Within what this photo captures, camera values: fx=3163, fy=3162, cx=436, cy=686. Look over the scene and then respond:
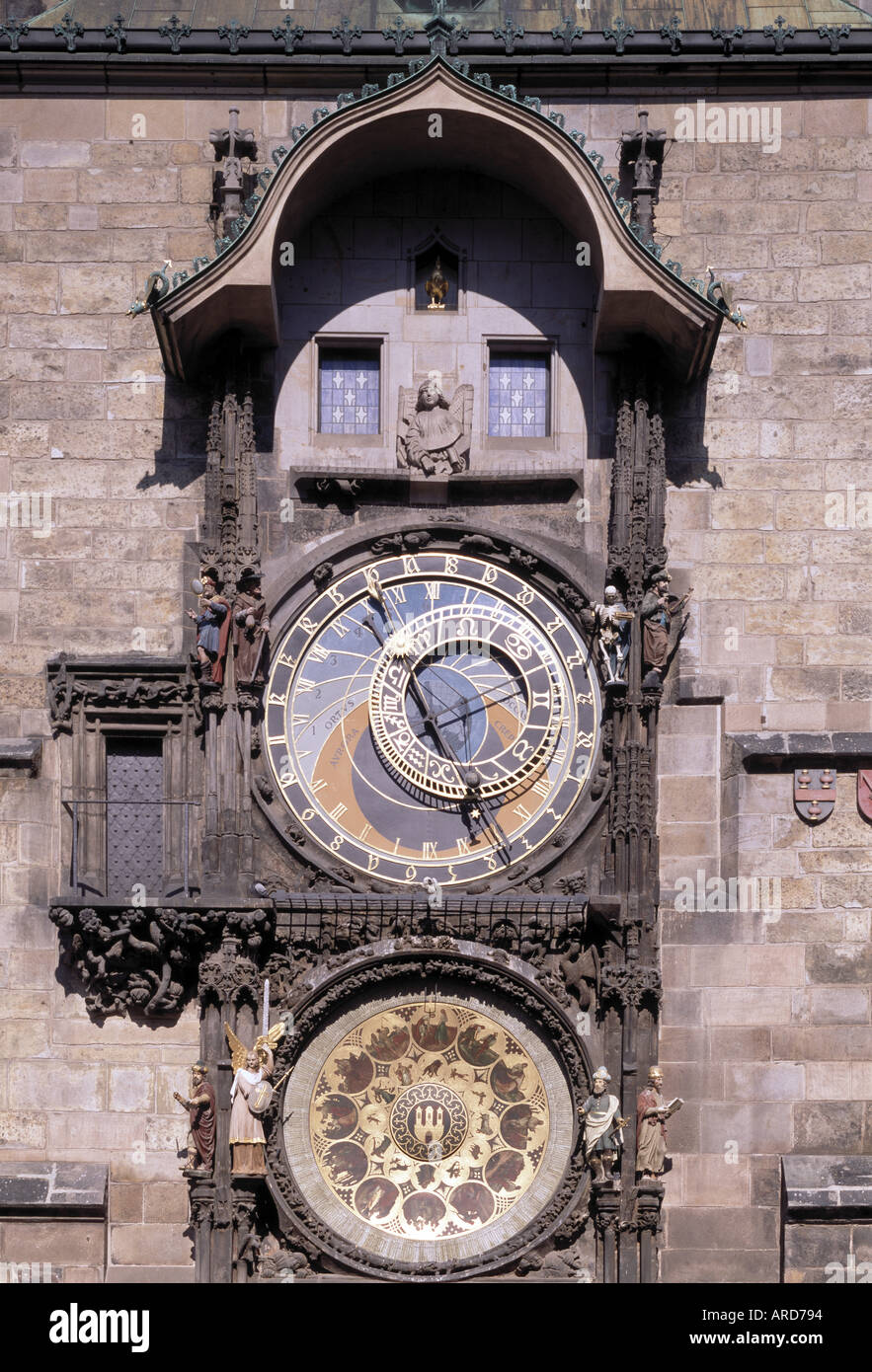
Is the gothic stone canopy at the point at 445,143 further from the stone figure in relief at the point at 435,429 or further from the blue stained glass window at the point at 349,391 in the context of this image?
the stone figure in relief at the point at 435,429

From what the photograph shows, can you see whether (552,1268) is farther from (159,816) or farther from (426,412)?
(426,412)

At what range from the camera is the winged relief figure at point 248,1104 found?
18641mm

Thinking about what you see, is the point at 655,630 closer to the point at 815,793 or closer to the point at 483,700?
the point at 483,700

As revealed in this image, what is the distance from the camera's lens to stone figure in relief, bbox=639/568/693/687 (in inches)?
766

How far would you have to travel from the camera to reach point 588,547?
19828 millimetres

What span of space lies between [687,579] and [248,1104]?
4283 millimetres

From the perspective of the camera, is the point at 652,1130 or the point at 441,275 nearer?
the point at 652,1130

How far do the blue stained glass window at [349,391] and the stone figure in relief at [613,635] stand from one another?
1932 mm

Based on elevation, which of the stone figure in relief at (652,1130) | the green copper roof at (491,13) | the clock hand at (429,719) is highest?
the green copper roof at (491,13)

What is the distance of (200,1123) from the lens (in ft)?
61.4

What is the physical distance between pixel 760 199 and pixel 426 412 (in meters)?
2.57

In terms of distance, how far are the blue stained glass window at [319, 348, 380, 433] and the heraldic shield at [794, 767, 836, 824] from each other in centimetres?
350

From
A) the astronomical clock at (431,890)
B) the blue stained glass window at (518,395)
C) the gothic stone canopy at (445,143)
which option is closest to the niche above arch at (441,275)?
the blue stained glass window at (518,395)

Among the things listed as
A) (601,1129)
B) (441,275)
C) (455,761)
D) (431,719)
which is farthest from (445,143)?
(601,1129)
